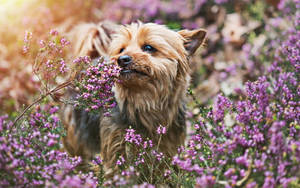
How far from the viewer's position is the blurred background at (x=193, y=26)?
20.0 feet

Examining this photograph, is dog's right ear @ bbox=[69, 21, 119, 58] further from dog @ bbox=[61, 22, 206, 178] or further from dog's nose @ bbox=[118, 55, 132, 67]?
dog's nose @ bbox=[118, 55, 132, 67]

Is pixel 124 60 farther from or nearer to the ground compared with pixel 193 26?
farther from the ground

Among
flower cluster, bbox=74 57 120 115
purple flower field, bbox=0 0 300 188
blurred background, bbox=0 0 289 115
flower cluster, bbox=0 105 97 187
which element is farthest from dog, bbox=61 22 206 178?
blurred background, bbox=0 0 289 115

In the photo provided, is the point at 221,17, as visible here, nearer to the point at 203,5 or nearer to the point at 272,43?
the point at 203,5

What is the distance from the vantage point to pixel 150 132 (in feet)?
11.4

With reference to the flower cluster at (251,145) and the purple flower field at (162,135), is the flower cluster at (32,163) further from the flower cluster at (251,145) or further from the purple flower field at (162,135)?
the flower cluster at (251,145)

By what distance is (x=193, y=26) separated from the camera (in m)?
7.31

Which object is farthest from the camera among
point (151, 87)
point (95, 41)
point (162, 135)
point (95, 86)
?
point (95, 41)

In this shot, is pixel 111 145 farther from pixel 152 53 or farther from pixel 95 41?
pixel 95 41

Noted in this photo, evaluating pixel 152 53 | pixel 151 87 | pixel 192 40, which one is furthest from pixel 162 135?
pixel 192 40

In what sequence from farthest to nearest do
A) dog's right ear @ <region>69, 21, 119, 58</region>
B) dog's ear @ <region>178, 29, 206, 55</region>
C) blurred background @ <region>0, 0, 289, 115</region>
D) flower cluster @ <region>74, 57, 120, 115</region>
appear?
blurred background @ <region>0, 0, 289, 115</region> < dog's right ear @ <region>69, 21, 119, 58</region> < dog's ear @ <region>178, 29, 206, 55</region> < flower cluster @ <region>74, 57, 120, 115</region>

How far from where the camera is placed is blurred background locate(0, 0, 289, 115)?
6090 millimetres

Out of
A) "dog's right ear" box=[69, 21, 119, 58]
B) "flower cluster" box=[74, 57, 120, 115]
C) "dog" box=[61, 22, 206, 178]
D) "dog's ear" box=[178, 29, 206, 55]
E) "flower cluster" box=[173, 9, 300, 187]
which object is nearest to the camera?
"flower cluster" box=[173, 9, 300, 187]

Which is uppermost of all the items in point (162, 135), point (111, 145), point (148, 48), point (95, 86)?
point (148, 48)
